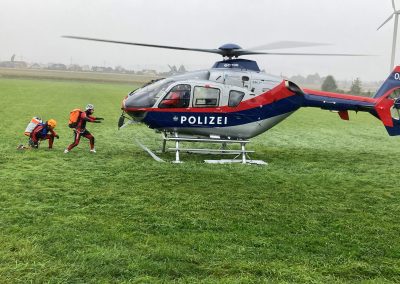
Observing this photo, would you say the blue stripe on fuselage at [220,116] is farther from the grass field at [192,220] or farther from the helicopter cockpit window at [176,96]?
the grass field at [192,220]

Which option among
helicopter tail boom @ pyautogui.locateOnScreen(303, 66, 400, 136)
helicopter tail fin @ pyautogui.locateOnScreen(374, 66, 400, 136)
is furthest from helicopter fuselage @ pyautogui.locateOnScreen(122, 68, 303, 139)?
helicopter tail fin @ pyautogui.locateOnScreen(374, 66, 400, 136)

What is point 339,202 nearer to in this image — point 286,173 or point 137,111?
point 286,173

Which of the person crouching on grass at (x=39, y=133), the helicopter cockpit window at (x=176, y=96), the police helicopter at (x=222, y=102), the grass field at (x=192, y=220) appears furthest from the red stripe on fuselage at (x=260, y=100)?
the person crouching on grass at (x=39, y=133)

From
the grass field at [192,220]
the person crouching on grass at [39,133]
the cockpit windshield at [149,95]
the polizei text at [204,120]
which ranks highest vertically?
the cockpit windshield at [149,95]

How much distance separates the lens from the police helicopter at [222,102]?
9344 mm

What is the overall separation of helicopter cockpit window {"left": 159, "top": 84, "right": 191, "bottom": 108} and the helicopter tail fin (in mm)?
5256

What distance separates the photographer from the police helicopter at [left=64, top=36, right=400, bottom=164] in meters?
9.34

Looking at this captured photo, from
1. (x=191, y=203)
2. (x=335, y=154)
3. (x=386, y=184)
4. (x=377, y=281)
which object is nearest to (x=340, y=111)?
(x=335, y=154)

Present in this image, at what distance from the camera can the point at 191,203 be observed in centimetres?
598

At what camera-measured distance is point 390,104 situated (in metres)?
11.0

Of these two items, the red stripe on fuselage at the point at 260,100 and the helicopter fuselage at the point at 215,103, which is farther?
the red stripe on fuselage at the point at 260,100

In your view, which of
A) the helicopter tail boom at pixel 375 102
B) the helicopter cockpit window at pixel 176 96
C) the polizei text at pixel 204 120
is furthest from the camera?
the helicopter tail boom at pixel 375 102

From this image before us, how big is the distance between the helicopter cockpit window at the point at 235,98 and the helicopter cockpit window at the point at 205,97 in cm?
32

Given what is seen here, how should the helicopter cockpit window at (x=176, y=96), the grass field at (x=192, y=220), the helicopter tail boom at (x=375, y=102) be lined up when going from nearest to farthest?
the grass field at (x=192, y=220) < the helicopter cockpit window at (x=176, y=96) < the helicopter tail boom at (x=375, y=102)
